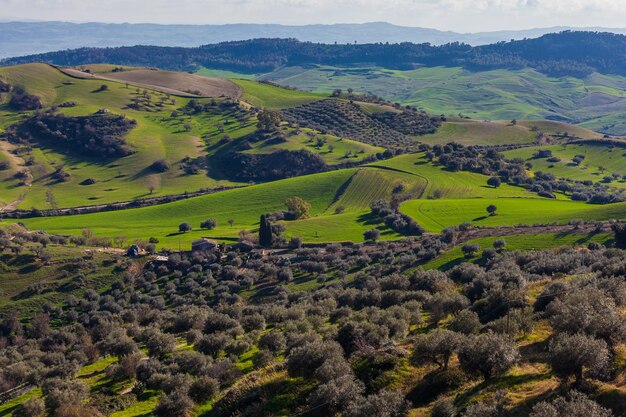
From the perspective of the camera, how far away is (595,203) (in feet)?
518

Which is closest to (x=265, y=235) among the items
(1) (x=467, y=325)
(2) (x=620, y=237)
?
(2) (x=620, y=237)

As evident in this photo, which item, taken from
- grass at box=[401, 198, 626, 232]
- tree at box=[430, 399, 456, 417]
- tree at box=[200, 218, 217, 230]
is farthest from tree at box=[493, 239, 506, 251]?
tree at box=[430, 399, 456, 417]

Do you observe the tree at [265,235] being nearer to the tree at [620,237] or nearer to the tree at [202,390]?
the tree at [620,237]

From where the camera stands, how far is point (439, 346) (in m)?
37.9

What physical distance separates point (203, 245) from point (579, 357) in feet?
349

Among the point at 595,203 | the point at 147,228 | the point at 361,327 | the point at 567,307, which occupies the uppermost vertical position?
the point at 567,307

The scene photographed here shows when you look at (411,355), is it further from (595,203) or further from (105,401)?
(595,203)

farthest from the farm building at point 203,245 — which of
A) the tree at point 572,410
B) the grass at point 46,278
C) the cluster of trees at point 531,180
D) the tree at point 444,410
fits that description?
the tree at point 572,410

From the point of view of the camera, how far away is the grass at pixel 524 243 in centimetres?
10419

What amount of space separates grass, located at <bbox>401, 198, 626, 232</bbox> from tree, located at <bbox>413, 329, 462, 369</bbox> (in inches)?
3824

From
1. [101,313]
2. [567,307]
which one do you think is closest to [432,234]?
[101,313]

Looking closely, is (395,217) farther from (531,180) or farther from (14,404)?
(14,404)

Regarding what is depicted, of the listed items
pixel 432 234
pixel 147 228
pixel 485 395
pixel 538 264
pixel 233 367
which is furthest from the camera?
pixel 147 228

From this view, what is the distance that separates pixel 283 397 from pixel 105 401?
59.9 ft
